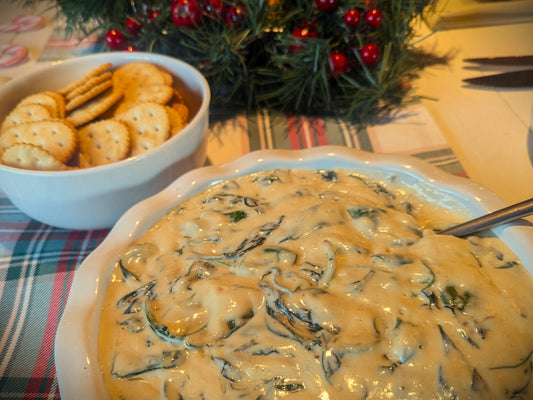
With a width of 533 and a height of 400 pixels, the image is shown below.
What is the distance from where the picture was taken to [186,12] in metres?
1.63

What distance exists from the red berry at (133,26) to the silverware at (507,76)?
59.6 inches

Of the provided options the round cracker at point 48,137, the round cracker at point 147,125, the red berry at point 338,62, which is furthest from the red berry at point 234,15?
the round cracker at point 48,137

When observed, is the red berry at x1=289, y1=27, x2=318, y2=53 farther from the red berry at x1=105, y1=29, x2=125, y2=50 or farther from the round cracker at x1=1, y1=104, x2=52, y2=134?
the round cracker at x1=1, y1=104, x2=52, y2=134

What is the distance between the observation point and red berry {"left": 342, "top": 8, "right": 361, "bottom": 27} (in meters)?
1.63

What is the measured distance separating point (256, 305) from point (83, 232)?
0.77 metres

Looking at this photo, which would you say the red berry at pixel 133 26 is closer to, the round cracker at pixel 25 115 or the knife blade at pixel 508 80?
the round cracker at pixel 25 115

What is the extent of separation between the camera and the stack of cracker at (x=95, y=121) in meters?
1.32

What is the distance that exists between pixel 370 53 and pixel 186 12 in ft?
2.39

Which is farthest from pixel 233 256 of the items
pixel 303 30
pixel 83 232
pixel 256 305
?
pixel 303 30

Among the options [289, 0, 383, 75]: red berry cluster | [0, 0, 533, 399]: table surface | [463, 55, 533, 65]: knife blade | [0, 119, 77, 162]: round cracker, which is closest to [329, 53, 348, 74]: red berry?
[289, 0, 383, 75]: red berry cluster

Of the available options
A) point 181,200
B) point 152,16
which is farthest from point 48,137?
point 152,16

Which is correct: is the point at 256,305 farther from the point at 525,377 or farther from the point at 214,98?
the point at 214,98

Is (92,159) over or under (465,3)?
under

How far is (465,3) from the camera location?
2398 millimetres
